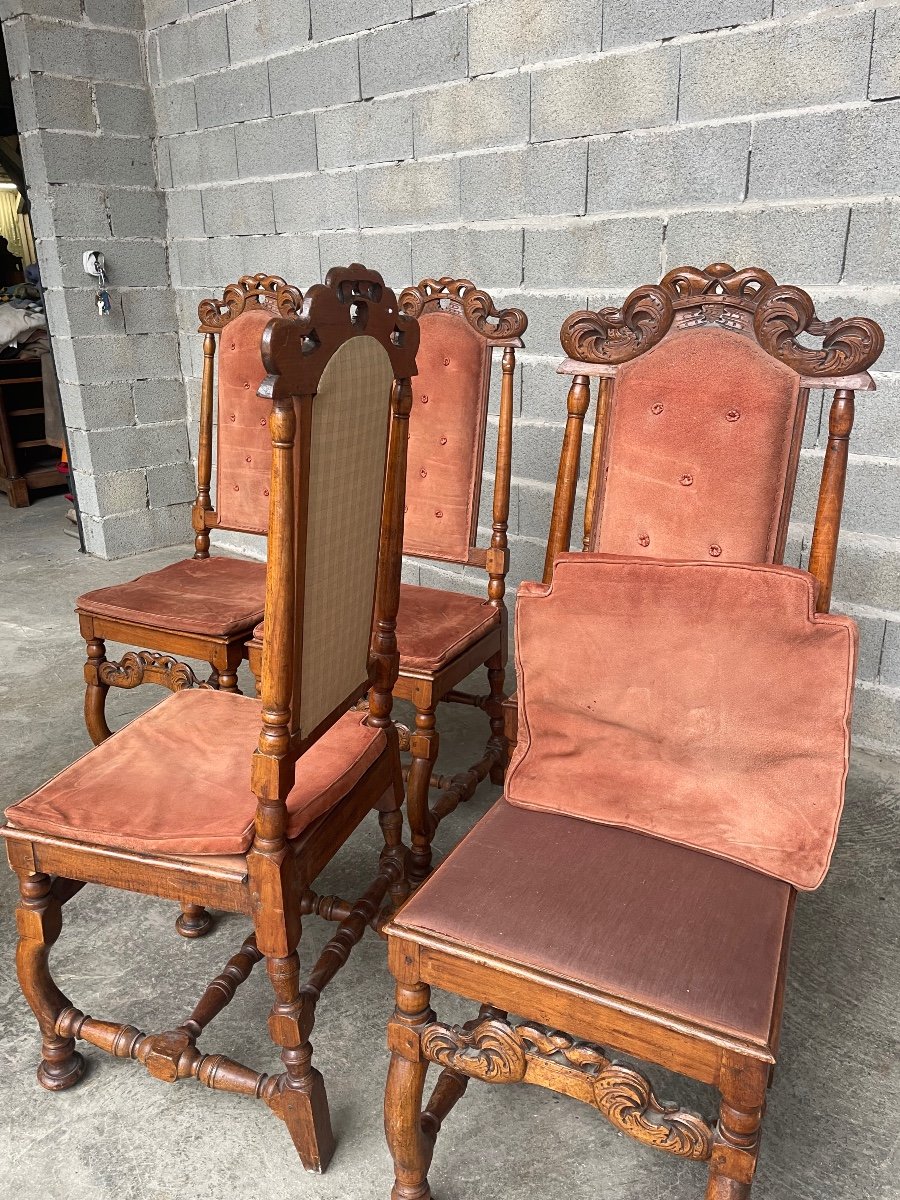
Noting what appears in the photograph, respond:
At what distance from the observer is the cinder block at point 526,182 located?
254 cm

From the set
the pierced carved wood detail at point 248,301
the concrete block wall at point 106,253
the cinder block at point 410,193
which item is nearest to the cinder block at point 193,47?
the concrete block wall at point 106,253

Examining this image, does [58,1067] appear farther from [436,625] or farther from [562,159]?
[562,159]

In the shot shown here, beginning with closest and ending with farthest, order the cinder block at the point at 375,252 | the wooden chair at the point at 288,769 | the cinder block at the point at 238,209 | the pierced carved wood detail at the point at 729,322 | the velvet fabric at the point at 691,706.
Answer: the wooden chair at the point at 288,769 → the velvet fabric at the point at 691,706 → the pierced carved wood detail at the point at 729,322 → the cinder block at the point at 375,252 → the cinder block at the point at 238,209

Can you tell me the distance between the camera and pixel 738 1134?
94 centimetres

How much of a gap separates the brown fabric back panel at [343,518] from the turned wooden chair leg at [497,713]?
841mm

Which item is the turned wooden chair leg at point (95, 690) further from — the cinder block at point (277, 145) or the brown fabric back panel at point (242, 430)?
the cinder block at point (277, 145)

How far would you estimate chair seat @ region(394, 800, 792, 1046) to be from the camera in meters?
0.96

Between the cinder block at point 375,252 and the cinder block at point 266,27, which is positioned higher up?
the cinder block at point 266,27

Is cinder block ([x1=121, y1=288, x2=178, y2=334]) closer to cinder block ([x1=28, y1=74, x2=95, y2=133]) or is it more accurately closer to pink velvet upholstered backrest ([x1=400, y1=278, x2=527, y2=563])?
cinder block ([x1=28, y1=74, x2=95, y2=133])

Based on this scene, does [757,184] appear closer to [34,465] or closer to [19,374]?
[19,374]

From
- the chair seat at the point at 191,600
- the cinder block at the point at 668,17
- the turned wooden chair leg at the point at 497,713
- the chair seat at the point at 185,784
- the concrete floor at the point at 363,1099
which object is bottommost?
A: the concrete floor at the point at 363,1099

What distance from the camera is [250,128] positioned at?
339cm

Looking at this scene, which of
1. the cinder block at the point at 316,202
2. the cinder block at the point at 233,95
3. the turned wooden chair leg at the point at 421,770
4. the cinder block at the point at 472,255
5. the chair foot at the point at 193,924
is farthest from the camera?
the cinder block at the point at 233,95

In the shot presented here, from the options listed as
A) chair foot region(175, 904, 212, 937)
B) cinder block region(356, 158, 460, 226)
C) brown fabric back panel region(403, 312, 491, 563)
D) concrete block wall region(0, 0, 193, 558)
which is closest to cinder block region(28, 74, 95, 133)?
concrete block wall region(0, 0, 193, 558)
